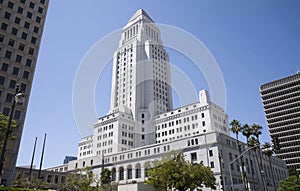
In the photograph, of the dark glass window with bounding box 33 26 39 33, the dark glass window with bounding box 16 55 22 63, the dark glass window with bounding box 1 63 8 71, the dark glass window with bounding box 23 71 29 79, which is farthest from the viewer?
the dark glass window with bounding box 33 26 39 33

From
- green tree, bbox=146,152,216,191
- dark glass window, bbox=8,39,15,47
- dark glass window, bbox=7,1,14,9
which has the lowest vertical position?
green tree, bbox=146,152,216,191

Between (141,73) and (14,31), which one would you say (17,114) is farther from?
(141,73)

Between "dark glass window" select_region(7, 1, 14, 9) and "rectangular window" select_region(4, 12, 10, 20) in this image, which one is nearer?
"rectangular window" select_region(4, 12, 10, 20)

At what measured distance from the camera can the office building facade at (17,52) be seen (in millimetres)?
50250

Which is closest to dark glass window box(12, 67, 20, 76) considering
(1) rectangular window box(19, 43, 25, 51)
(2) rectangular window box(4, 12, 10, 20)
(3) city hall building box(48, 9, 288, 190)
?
(1) rectangular window box(19, 43, 25, 51)

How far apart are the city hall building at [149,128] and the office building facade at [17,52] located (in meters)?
24.6

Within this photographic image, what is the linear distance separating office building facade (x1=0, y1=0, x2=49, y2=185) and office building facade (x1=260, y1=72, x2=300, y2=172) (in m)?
125

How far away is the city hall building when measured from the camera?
66.4 meters

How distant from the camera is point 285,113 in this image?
452ft

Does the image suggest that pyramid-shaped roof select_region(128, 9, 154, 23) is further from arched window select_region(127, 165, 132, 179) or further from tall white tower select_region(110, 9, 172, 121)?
arched window select_region(127, 165, 132, 179)

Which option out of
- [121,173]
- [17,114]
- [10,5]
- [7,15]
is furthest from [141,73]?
[17,114]

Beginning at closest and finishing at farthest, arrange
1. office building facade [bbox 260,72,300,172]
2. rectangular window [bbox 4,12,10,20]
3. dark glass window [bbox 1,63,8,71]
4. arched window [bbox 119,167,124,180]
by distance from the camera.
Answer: dark glass window [bbox 1,63,8,71] → rectangular window [bbox 4,12,10,20] → arched window [bbox 119,167,124,180] → office building facade [bbox 260,72,300,172]

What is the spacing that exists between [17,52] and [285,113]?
454 ft

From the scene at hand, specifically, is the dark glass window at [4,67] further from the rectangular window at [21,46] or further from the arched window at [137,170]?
the arched window at [137,170]
